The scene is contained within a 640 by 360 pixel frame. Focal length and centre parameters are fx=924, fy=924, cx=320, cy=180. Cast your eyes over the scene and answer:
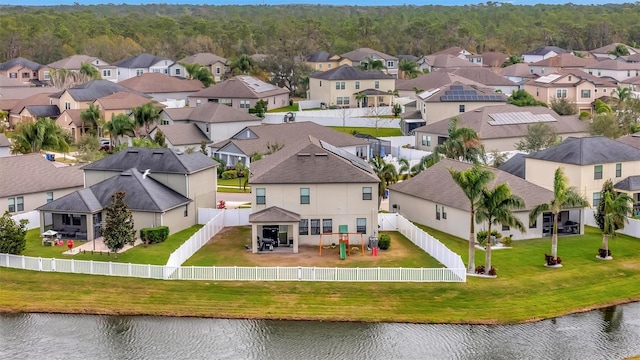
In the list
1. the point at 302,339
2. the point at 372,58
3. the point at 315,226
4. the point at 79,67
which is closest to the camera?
the point at 302,339

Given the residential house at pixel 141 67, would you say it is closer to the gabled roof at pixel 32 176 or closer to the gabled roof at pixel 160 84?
the gabled roof at pixel 160 84

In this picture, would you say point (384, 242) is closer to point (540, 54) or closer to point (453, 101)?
point (453, 101)

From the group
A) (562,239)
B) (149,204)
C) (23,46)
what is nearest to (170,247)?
(149,204)

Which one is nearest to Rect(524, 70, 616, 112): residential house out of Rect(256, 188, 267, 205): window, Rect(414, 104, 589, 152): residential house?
Rect(414, 104, 589, 152): residential house

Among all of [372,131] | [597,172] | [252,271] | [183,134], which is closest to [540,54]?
[372,131]

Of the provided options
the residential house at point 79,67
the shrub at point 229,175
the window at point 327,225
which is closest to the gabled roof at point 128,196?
the window at point 327,225

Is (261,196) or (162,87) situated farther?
(162,87)

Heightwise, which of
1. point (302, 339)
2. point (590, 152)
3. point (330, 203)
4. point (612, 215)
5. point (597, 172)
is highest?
point (590, 152)

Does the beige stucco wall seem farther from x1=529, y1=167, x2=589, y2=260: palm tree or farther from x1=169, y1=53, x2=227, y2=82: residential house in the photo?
x1=169, y1=53, x2=227, y2=82: residential house

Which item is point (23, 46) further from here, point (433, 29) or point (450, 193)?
point (450, 193)
